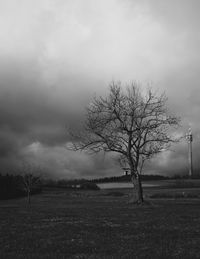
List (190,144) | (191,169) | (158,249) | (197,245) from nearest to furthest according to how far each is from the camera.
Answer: (158,249)
(197,245)
(190,144)
(191,169)

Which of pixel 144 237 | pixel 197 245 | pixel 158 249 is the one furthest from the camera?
pixel 144 237

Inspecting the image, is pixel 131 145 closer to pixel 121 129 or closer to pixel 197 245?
pixel 121 129

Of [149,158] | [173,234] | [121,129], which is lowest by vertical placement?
[173,234]

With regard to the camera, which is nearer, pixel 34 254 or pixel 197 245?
pixel 34 254

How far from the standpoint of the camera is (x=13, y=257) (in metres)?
12.8

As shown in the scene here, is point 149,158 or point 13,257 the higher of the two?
point 149,158

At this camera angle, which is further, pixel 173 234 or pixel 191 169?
pixel 191 169

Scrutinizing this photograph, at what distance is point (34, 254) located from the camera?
1331 cm

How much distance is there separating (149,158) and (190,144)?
6273 cm

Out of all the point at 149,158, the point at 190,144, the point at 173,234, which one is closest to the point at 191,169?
the point at 190,144

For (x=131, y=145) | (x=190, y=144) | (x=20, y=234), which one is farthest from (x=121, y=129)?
(x=190, y=144)

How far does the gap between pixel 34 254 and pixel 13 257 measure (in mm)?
799

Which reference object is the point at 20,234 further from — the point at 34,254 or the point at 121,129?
the point at 121,129

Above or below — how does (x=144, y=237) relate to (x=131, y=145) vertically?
below
